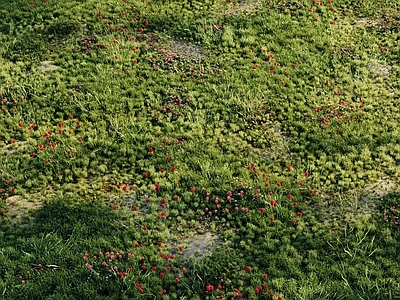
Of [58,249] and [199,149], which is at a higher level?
[199,149]

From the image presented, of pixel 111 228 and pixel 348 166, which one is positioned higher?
pixel 348 166

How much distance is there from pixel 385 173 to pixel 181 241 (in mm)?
4620

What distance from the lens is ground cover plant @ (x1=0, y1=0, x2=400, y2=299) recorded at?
365 inches

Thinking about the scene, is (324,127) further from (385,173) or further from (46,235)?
(46,235)

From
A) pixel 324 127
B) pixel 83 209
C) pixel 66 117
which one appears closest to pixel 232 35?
pixel 324 127

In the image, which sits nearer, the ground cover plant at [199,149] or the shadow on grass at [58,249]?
the shadow on grass at [58,249]

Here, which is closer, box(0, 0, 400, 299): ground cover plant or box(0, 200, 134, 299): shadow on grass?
box(0, 200, 134, 299): shadow on grass

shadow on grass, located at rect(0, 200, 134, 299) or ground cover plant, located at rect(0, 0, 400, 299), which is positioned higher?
ground cover plant, located at rect(0, 0, 400, 299)

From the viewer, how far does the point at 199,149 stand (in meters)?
11.7

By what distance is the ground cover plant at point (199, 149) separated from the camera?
927 cm

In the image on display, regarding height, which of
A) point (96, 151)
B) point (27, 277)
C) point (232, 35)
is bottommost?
point (27, 277)

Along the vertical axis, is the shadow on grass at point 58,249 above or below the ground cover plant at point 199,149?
below

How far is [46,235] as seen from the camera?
9812mm

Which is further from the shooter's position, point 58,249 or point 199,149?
point 199,149
